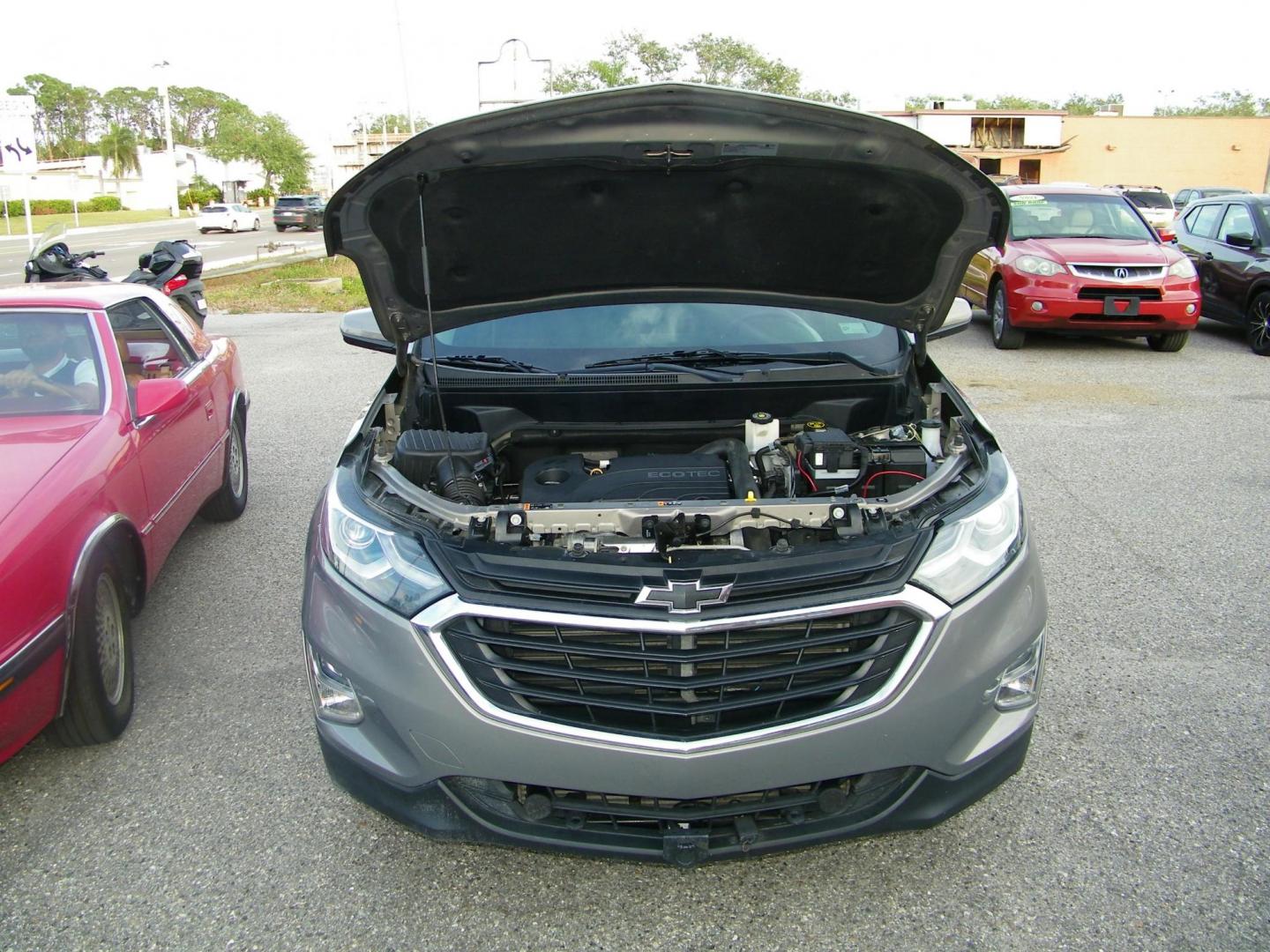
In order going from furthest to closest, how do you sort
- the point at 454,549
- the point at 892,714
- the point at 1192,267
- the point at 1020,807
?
the point at 1192,267 < the point at 1020,807 < the point at 454,549 < the point at 892,714

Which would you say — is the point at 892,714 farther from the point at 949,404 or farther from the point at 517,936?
the point at 949,404

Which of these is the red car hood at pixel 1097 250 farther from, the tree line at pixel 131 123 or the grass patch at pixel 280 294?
the tree line at pixel 131 123

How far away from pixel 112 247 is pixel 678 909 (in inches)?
1267

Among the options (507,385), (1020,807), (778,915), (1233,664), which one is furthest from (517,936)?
(1233,664)

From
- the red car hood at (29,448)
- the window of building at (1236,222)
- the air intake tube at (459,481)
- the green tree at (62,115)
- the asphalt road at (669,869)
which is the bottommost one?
the asphalt road at (669,869)

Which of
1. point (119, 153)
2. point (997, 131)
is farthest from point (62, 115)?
point (997, 131)

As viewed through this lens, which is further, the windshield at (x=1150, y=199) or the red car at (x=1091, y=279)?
the windshield at (x=1150, y=199)

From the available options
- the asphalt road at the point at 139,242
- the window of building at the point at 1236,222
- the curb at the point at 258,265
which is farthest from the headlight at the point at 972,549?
the curb at the point at 258,265

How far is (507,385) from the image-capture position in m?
3.75

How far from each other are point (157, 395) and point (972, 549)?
325 cm

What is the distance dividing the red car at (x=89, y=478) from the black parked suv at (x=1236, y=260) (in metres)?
10.3

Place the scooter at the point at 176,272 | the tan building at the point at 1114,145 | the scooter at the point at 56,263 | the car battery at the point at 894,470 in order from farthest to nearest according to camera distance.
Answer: the tan building at the point at 1114,145
the scooter at the point at 176,272
the scooter at the point at 56,263
the car battery at the point at 894,470

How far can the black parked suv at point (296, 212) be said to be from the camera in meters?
42.5

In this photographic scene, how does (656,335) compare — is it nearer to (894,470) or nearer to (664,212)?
(664,212)
